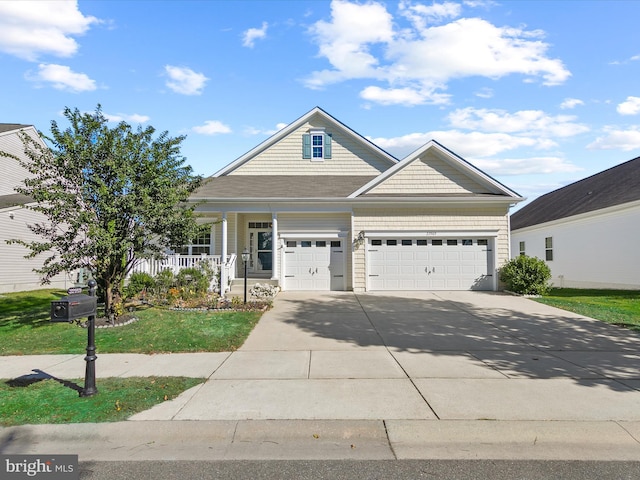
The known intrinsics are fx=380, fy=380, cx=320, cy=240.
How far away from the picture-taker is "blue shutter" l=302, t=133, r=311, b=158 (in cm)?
1880

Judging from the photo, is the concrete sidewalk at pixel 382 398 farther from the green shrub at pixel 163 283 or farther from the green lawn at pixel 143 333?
the green shrub at pixel 163 283

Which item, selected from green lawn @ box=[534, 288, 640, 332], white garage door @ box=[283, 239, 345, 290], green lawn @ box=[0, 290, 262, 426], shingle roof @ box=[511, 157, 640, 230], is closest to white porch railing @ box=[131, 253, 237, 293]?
white garage door @ box=[283, 239, 345, 290]

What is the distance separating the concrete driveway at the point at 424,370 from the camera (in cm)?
447

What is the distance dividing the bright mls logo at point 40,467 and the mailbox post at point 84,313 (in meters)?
1.34

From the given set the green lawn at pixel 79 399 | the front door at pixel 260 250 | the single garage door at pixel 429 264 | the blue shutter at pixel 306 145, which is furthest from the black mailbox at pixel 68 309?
the blue shutter at pixel 306 145

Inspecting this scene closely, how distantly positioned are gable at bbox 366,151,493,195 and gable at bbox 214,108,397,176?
3.03 metres

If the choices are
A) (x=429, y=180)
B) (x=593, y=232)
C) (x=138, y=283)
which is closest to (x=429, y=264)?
(x=429, y=180)

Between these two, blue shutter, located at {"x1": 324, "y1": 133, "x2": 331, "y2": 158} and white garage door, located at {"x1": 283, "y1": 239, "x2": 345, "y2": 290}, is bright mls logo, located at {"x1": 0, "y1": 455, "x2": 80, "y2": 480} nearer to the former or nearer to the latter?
white garage door, located at {"x1": 283, "y1": 239, "x2": 345, "y2": 290}

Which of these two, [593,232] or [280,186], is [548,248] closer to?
[593,232]

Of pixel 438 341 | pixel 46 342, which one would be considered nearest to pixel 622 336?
pixel 438 341

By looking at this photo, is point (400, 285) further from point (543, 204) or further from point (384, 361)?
point (543, 204)

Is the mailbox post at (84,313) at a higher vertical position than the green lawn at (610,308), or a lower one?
higher

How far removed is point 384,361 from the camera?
648cm

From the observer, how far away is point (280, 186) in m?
16.6
